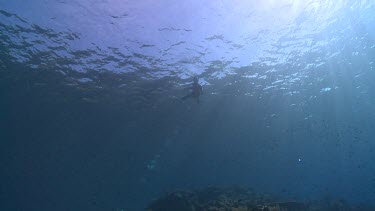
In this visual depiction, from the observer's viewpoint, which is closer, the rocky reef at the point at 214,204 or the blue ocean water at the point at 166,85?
the rocky reef at the point at 214,204

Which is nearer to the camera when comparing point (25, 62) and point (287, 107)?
point (25, 62)

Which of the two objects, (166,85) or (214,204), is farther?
(166,85)

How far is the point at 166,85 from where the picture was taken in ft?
76.2

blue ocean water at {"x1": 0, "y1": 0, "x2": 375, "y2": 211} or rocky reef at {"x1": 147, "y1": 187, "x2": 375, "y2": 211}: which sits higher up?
blue ocean water at {"x1": 0, "y1": 0, "x2": 375, "y2": 211}

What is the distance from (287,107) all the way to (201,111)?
10.0 m

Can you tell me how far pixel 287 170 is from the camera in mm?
67938

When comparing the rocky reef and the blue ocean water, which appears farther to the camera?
the blue ocean water

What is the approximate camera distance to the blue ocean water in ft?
52.9

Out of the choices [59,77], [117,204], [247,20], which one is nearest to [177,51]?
[247,20]

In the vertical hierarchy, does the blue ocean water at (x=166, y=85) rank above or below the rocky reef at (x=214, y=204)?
above

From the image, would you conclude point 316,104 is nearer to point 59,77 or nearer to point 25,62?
point 59,77

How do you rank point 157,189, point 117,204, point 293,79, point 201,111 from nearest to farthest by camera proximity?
point 293,79, point 201,111, point 157,189, point 117,204

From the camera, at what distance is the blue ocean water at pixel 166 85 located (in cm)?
1611

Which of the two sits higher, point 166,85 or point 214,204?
point 166,85
